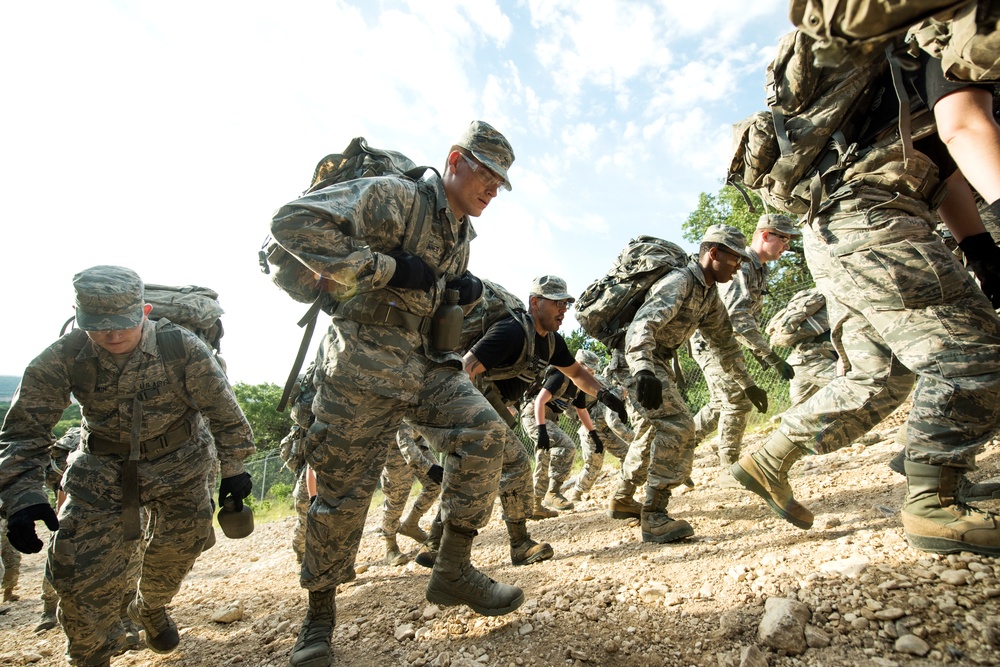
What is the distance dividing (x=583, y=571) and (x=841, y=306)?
194 cm

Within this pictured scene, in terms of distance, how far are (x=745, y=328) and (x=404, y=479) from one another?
12.0 ft

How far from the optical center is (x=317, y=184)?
8.91ft

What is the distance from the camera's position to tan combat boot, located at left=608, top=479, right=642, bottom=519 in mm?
4312

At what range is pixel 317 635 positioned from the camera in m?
2.48

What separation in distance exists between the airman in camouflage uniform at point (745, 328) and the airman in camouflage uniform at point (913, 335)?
275 centimetres

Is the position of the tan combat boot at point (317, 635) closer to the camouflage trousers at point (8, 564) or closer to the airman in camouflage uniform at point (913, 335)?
the airman in camouflage uniform at point (913, 335)

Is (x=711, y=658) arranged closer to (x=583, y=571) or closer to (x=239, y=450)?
(x=583, y=571)

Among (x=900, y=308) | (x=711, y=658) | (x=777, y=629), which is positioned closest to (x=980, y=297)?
(x=900, y=308)

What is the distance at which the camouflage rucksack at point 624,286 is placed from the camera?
424 cm

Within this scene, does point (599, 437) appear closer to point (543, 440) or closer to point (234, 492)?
point (543, 440)

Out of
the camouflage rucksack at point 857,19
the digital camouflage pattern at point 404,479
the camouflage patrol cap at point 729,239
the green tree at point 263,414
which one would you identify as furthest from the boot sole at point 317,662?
the green tree at point 263,414

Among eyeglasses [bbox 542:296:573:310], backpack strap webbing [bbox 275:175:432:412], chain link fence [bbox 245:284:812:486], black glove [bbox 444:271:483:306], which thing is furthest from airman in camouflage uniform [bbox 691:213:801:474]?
backpack strap webbing [bbox 275:175:432:412]

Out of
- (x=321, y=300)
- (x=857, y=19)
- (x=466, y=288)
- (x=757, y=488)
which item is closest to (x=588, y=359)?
(x=466, y=288)

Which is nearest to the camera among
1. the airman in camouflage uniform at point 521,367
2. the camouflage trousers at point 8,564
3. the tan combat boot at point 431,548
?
the airman in camouflage uniform at point 521,367
